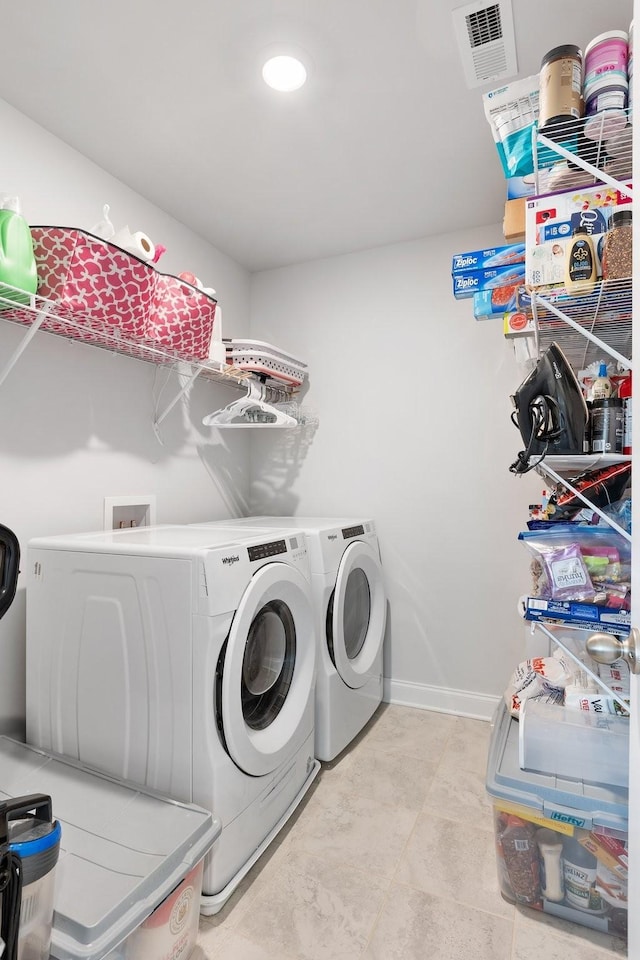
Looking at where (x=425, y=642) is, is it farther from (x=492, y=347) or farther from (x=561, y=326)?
(x=561, y=326)

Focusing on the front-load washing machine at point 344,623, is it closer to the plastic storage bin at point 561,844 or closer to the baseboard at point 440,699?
the baseboard at point 440,699

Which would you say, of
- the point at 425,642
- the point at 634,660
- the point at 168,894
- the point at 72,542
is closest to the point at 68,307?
the point at 72,542

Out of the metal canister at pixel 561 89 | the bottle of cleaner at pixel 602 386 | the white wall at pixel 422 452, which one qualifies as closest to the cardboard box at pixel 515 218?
the metal canister at pixel 561 89

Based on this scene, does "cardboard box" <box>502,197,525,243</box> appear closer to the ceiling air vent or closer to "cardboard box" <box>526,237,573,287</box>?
"cardboard box" <box>526,237,573,287</box>

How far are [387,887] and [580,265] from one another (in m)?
1.72

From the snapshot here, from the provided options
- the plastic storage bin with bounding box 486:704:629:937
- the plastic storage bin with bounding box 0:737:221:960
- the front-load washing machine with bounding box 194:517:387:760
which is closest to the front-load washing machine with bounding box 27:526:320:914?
the plastic storage bin with bounding box 0:737:221:960

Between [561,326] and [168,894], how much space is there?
5.20ft

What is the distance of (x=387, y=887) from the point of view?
1453 mm

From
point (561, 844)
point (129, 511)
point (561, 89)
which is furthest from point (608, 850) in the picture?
point (129, 511)

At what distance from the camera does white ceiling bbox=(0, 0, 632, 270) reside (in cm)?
138

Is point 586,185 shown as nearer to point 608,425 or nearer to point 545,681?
point 608,425

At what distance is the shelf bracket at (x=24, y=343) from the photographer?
5.02ft

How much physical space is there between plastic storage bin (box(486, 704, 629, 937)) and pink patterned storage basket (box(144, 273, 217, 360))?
1.75 meters

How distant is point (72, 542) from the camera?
1602 mm
